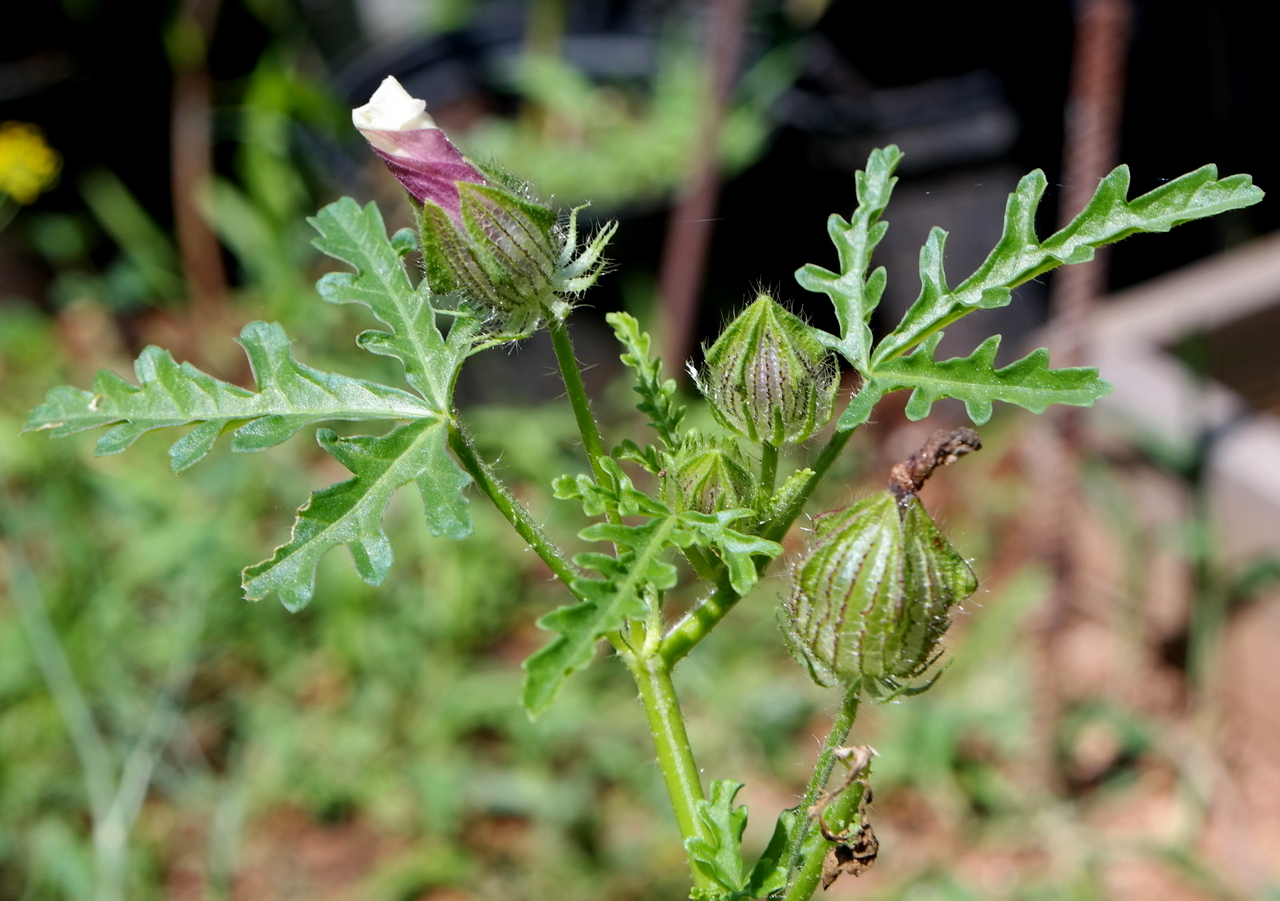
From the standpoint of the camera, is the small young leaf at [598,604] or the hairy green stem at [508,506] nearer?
the small young leaf at [598,604]

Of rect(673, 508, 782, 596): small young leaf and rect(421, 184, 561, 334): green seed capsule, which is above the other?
rect(421, 184, 561, 334): green seed capsule

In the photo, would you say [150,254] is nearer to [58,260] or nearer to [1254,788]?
[58,260]

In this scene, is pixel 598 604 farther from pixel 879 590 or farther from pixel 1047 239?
pixel 1047 239

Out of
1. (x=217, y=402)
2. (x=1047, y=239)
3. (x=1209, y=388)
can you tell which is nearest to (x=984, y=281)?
(x=1047, y=239)

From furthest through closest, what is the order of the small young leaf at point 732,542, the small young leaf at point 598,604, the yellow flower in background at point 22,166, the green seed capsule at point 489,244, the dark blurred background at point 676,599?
1. the yellow flower in background at point 22,166
2. the dark blurred background at point 676,599
3. the green seed capsule at point 489,244
4. the small young leaf at point 732,542
5. the small young leaf at point 598,604

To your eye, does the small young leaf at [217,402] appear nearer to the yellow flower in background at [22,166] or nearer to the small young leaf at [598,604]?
the small young leaf at [598,604]

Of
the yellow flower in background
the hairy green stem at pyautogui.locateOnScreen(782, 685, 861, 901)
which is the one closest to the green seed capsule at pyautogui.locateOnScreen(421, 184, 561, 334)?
the hairy green stem at pyautogui.locateOnScreen(782, 685, 861, 901)

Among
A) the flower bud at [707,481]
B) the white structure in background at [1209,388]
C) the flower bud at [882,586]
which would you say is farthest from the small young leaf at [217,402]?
the white structure in background at [1209,388]

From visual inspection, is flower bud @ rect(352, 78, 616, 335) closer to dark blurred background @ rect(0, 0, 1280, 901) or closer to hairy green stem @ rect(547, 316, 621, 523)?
hairy green stem @ rect(547, 316, 621, 523)
